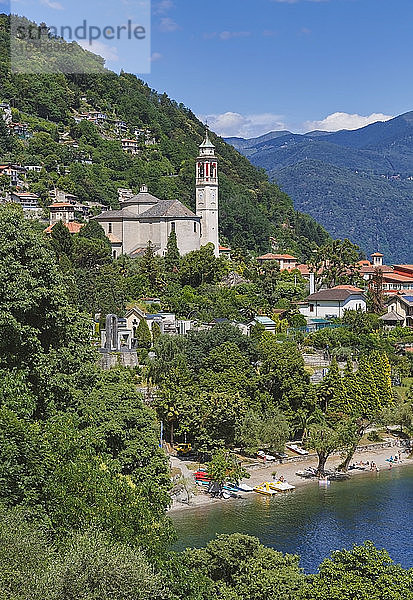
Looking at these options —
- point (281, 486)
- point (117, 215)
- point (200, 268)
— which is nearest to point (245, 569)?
point (281, 486)

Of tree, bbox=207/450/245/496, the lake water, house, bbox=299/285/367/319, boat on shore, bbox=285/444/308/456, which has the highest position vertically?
house, bbox=299/285/367/319

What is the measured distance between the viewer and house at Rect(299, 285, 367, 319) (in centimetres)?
4550

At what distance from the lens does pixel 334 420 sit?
29.3 meters

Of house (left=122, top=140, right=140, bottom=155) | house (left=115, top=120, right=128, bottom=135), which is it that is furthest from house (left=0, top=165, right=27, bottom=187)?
house (left=115, top=120, right=128, bottom=135)

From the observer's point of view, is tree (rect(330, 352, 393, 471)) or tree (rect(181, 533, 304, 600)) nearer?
tree (rect(181, 533, 304, 600))

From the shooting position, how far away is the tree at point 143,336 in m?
34.5

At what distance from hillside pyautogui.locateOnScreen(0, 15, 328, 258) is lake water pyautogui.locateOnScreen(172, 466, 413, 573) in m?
41.7

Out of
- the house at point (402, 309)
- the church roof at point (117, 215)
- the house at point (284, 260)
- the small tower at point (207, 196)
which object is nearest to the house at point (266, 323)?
the house at point (402, 309)

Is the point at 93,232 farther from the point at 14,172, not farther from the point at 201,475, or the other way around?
the point at 201,475

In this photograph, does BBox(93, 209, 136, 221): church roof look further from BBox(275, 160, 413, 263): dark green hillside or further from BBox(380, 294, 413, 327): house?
BBox(275, 160, 413, 263): dark green hillside

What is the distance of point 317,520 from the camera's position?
73.0 feet

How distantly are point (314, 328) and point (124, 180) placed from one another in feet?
112

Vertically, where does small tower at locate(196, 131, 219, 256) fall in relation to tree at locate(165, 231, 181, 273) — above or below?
above

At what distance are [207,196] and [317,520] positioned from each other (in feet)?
102
